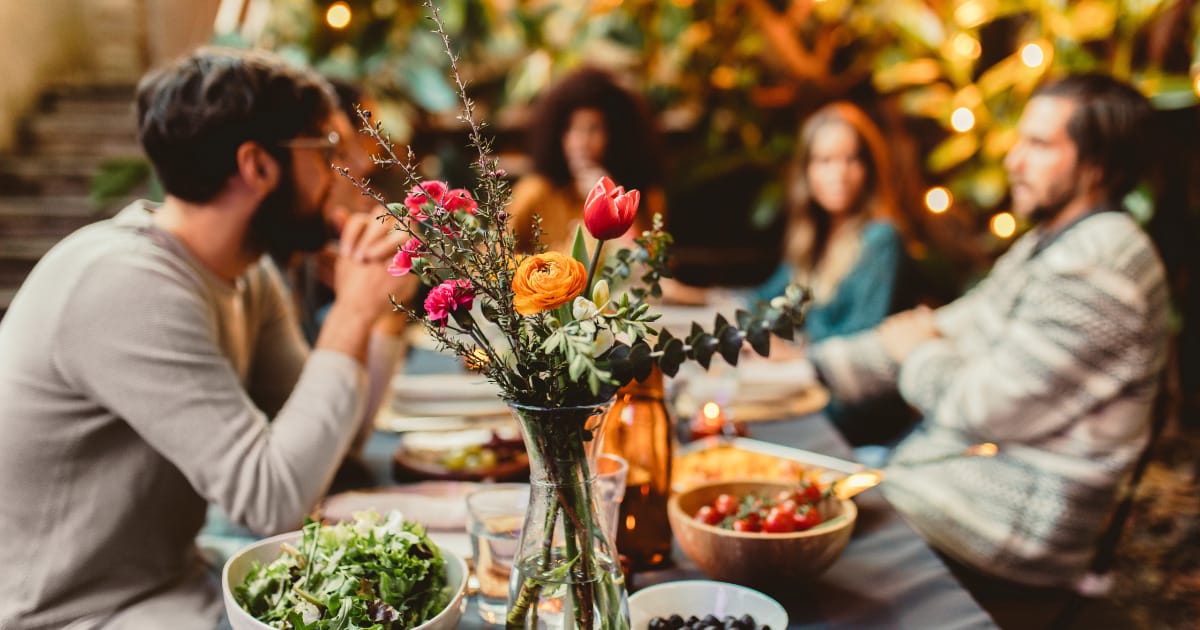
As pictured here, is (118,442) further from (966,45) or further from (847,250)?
(966,45)

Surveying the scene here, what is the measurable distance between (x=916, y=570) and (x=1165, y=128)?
2078mm

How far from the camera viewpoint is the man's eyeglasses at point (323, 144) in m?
1.34

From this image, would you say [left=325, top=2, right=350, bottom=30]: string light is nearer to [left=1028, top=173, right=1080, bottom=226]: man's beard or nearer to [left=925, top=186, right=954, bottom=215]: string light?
[left=925, top=186, right=954, bottom=215]: string light

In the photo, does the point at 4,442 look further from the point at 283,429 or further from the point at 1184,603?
the point at 1184,603

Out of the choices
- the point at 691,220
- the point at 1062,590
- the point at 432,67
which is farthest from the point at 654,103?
the point at 1062,590

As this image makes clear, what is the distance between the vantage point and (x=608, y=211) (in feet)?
2.40

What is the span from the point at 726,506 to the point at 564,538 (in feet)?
1.11

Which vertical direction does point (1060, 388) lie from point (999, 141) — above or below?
below

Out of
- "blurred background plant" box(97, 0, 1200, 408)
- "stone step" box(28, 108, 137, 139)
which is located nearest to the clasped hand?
"blurred background plant" box(97, 0, 1200, 408)

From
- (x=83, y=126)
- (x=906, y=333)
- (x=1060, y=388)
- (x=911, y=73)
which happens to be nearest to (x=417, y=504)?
(x=1060, y=388)

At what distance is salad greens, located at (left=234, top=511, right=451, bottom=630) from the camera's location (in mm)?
818

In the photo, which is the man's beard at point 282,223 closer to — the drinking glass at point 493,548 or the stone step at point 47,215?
the drinking glass at point 493,548

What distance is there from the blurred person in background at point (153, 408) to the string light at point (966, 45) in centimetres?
263

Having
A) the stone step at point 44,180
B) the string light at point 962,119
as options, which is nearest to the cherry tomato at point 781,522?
the string light at point 962,119
